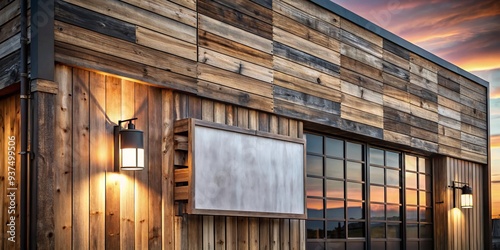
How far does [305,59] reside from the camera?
20.9 ft

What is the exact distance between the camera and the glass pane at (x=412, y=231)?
27.4 feet

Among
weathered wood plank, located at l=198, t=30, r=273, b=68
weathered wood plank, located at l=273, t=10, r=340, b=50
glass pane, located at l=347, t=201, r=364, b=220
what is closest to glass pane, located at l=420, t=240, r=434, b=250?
glass pane, located at l=347, t=201, r=364, b=220

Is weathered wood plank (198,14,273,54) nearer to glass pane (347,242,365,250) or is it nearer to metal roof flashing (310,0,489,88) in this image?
metal roof flashing (310,0,489,88)

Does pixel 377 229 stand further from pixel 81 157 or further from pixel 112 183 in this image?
pixel 81 157

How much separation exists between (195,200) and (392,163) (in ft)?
13.0

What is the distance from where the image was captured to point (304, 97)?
6.30 m

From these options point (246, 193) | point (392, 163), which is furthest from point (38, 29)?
point (392, 163)

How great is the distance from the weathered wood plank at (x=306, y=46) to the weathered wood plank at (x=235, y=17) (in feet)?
0.45

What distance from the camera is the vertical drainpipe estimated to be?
13.0ft

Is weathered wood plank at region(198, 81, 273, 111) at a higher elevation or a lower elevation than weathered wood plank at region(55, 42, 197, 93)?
lower

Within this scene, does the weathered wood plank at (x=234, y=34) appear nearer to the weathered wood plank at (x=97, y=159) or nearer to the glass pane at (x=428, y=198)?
the weathered wood plank at (x=97, y=159)

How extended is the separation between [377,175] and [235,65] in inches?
120

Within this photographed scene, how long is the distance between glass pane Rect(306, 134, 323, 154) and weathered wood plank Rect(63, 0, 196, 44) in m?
2.04

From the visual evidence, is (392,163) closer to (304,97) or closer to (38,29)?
(304,97)
